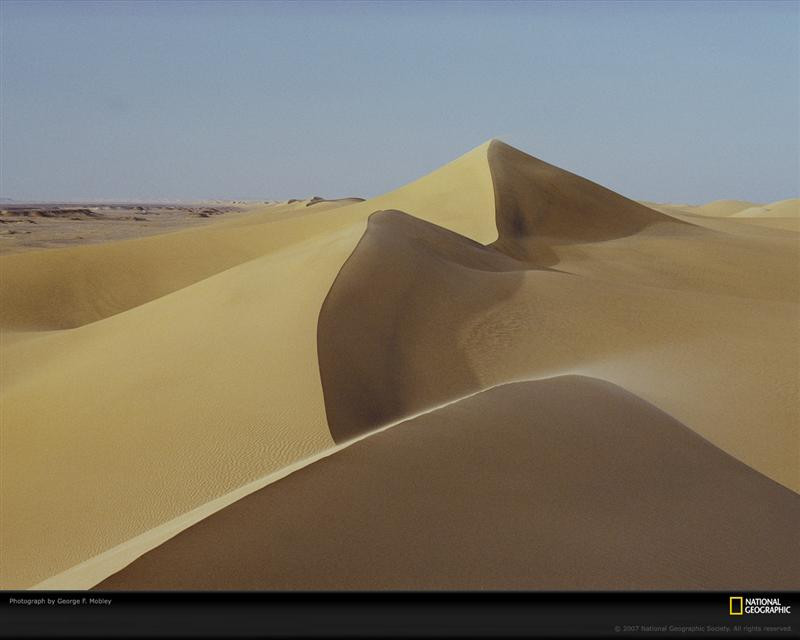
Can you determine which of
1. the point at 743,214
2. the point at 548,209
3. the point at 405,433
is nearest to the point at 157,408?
the point at 405,433

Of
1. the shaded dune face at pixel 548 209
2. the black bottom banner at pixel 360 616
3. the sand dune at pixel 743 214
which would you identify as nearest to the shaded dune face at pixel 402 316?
the shaded dune face at pixel 548 209

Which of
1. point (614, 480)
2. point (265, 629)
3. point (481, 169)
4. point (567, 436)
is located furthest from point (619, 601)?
point (481, 169)

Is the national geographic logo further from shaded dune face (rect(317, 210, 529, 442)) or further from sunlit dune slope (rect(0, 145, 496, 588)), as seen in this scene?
shaded dune face (rect(317, 210, 529, 442))

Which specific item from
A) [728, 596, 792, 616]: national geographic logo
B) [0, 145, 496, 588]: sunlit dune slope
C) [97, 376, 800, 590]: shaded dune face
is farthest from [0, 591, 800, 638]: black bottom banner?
[0, 145, 496, 588]: sunlit dune slope

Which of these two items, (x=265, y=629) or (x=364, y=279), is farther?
(x=364, y=279)

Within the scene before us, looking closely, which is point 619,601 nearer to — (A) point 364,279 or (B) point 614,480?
(B) point 614,480

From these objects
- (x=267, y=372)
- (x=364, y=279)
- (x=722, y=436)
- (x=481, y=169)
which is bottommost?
(x=722, y=436)
